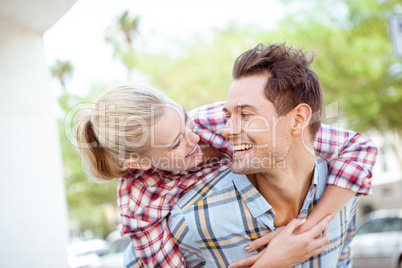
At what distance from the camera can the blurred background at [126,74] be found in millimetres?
2861

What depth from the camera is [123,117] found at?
265cm

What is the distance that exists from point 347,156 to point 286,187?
48 centimetres

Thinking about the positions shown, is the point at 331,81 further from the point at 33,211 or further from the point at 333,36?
the point at 33,211

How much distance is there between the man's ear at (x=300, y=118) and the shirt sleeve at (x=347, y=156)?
0.28 m

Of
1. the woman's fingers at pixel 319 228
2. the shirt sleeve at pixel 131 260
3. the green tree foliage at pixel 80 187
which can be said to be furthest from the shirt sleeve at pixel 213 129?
Answer: the green tree foliage at pixel 80 187

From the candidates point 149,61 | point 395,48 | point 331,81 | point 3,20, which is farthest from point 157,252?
point 149,61

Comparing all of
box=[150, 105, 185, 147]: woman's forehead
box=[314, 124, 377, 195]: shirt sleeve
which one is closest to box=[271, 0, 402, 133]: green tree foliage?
box=[314, 124, 377, 195]: shirt sleeve

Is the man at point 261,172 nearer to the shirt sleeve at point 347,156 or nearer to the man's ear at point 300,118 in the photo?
the man's ear at point 300,118

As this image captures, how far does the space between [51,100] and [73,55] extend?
16.4m

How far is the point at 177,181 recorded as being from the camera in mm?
2840

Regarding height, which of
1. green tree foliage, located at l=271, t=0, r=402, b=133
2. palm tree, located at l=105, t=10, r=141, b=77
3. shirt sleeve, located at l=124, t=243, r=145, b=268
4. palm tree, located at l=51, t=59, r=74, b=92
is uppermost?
palm tree, located at l=105, t=10, r=141, b=77

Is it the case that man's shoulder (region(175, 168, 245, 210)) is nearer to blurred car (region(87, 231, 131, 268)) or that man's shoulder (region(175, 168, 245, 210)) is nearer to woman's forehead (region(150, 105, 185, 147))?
woman's forehead (region(150, 105, 185, 147))

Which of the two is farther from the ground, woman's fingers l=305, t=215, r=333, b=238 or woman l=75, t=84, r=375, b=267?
woman l=75, t=84, r=375, b=267

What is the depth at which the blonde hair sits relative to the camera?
2.67 metres
